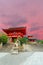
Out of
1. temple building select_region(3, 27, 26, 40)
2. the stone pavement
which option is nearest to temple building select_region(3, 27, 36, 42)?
temple building select_region(3, 27, 26, 40)

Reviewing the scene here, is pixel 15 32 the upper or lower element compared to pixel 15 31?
lower

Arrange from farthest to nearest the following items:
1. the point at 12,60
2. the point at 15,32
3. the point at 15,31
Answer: the point at 15,31 → the point at 15,32 → the point at 12,60

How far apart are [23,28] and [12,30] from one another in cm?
140

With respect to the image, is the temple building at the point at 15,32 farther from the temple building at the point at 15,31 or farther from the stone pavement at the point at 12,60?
the stone pavement at the point at 12,60

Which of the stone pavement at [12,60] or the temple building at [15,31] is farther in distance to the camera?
the temple building at [15,31]

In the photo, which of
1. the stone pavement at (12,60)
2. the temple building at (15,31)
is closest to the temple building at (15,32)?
the temple building at (15,31)

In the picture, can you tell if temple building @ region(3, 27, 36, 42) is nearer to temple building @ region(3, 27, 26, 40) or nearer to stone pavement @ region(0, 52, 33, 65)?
temple building @ region(3, 27, 26, 40)

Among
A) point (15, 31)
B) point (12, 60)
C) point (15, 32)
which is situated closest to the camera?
point (12, 60)

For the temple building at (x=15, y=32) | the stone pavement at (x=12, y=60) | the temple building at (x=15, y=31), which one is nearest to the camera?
the stone pavement at (x=12, y=60)

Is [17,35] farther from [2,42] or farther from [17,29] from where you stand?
[2,42]

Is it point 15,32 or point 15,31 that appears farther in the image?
point 15,31

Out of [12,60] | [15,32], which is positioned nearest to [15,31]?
[15,32]

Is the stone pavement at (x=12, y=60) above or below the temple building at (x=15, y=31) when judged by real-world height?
below

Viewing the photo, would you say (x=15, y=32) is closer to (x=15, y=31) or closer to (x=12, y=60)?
(x=15, y=31)
